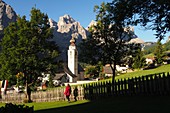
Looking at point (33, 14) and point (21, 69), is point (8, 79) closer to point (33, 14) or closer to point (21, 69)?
point (21, 69)

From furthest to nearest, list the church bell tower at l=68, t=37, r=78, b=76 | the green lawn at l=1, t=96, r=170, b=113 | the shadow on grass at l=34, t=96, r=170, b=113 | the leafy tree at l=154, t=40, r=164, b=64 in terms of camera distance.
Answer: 1. the church bell tower at l=68, t=37, r=78, b=76
2. the leafy tree at l=154, t=40, r=164, b=64
3. the green lawn at l=1, t=96, r=170, b=113
4. the shadow on grass at l=34, t=96, r=170, b=113

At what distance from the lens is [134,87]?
18609 mm

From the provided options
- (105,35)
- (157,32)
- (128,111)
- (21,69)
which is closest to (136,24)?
(157,32)

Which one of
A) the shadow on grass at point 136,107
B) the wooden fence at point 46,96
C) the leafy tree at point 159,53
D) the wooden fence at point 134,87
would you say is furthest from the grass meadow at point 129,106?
the leafy tree at point 159,53

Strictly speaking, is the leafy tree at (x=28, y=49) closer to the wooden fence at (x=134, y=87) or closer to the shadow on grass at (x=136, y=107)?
the wooden fence at (x=134, y=87)

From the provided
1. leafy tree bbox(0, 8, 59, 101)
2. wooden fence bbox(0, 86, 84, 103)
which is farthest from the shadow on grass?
leafy tree bbox(0, 8, 59, 101)

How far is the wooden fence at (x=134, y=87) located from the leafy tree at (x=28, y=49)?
38.2ft

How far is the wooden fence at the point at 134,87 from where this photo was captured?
53.1 ft

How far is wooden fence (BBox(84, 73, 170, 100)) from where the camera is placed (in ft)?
53.1

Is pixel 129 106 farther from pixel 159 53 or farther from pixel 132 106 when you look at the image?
pixel 159 53

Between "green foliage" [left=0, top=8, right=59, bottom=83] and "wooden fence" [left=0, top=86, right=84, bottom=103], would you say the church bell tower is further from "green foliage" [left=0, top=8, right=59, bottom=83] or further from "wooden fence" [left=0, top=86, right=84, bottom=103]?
"green foliage" [left=0, top=8, right=59, bottom=83]

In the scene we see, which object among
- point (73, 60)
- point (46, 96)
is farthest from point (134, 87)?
point (73, 60)

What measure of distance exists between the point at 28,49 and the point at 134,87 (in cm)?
1852

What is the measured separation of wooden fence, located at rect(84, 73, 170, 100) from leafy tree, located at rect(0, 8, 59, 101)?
1165cm
